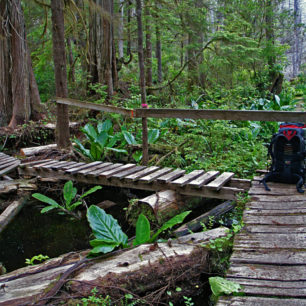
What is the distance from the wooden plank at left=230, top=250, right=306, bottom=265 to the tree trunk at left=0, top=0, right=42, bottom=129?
794 cm

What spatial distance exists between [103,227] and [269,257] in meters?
1.72

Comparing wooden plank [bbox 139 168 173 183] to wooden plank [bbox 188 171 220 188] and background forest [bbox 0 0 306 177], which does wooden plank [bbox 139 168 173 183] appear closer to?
wooden plank [bbox 188 171 220 188]

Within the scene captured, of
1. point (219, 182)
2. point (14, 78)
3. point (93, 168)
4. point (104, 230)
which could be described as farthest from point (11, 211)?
point (14, 78)

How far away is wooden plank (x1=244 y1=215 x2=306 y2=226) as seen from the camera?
3.33 meters

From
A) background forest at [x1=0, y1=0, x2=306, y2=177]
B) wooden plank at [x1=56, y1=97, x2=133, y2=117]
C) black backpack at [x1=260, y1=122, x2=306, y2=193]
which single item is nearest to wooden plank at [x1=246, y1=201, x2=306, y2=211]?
black backpack at [x1=260, y1=122, x2=306, y2=193]

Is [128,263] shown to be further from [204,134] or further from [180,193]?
[204,134]

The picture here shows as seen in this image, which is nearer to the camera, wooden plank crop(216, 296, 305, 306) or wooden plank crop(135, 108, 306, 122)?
wooden plank crop(216, 296, 305, 306)

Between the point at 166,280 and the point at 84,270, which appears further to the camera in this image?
the point at 166,280

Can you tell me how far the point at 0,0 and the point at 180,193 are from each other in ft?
27.1

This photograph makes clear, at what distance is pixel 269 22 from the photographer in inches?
508

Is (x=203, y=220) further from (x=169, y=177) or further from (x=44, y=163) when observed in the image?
(x=44, y=163)

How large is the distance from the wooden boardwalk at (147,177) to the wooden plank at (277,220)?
1081mm

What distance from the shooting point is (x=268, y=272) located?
252cm

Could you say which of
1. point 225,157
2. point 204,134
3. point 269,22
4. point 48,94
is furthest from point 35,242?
point 269,22
